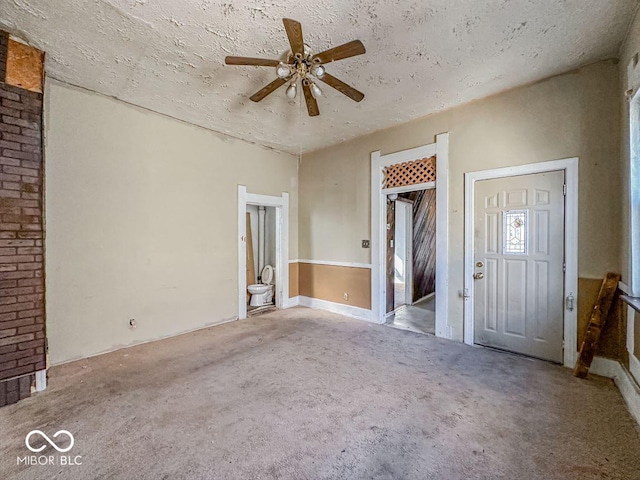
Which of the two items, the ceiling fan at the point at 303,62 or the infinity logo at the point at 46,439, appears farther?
the ceiling fan at the point at 303,62

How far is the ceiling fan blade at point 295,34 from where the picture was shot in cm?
164

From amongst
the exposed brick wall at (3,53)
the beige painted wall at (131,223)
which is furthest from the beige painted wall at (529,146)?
the exposed brick wall at (3,53)

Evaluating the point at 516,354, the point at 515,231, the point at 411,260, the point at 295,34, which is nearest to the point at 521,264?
the point at 515,231

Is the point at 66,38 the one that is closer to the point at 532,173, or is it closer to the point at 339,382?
the point at 339,382

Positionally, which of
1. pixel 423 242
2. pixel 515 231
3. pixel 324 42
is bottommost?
pixel 423 242

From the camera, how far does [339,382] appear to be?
7.82 ft

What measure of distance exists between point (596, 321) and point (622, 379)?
449 millimetres

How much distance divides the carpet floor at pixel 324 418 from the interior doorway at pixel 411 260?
1.33 meters

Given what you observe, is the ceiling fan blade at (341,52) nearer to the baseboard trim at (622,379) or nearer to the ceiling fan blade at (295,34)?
the ceiling fan blade at (295,34)

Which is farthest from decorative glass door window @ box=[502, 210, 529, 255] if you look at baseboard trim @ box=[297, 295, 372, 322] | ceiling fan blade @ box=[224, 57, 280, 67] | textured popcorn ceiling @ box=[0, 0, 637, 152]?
ceiling fan blade @ box=[224, 57, 280, 67]

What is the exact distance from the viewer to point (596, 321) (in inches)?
93.8

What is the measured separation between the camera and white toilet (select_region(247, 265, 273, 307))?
4.82 m

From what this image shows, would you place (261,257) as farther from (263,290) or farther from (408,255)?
(408,255)

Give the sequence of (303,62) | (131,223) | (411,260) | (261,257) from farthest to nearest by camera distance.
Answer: (261,257) → (411,260) → (131,223) → (303,62)
